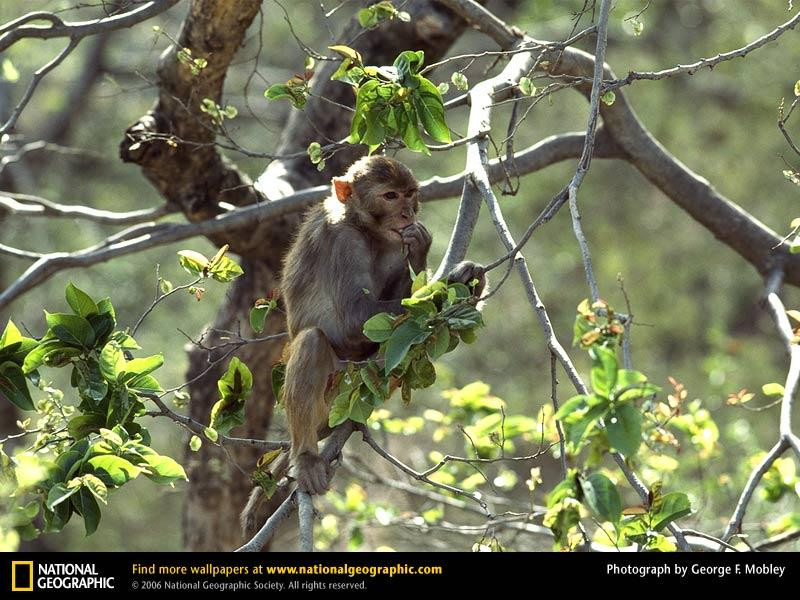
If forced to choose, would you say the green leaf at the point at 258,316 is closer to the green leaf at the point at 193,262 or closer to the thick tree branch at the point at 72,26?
the green leaf at the point at 193,262

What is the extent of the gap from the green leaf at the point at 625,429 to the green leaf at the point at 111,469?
1641mm

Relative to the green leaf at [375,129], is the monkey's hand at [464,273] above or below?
below

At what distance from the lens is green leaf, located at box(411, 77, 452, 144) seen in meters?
4.01

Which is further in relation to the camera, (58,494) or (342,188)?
(342,188)

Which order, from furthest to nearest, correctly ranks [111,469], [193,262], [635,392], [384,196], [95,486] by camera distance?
[384,196], [193,262], [111,469], [95,486], [635,392]

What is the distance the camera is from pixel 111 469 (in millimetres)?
3533

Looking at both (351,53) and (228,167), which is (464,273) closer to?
(351,53)

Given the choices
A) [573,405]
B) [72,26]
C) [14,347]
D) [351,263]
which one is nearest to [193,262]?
[14,347]

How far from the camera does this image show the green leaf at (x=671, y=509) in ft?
11.4

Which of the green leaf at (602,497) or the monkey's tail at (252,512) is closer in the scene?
the green leaf at (602,497)
